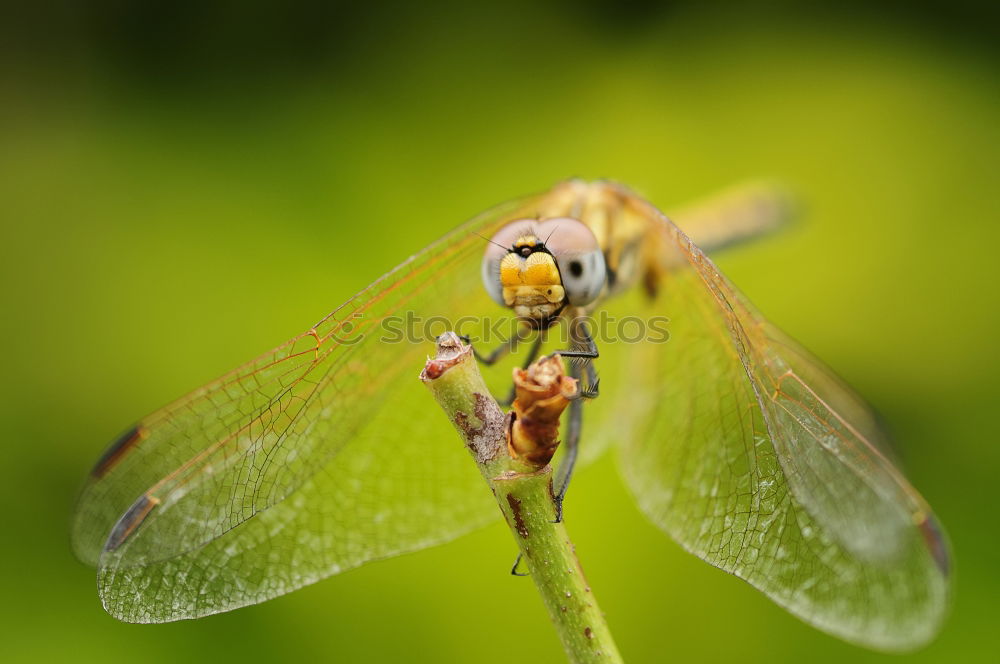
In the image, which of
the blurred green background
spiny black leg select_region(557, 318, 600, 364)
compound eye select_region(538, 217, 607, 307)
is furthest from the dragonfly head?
the blurred green background

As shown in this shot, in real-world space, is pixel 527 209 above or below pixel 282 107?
below

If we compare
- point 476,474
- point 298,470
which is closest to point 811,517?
point 476,474

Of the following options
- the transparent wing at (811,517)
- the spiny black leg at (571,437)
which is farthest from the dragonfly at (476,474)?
the spiny black leg at (571,437)

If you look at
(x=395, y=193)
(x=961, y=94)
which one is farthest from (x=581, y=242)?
(x=961, y=94)

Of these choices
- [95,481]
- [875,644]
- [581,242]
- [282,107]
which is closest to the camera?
[875,644]

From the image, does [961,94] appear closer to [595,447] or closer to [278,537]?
[595,447]

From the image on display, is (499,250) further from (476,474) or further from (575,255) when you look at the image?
(476,474)

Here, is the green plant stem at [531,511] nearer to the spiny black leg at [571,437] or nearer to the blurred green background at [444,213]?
the spiny black leg at [571,437]

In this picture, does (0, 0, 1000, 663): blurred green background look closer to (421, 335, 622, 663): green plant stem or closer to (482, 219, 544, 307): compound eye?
(482, 219, 544, 307): compound eye
